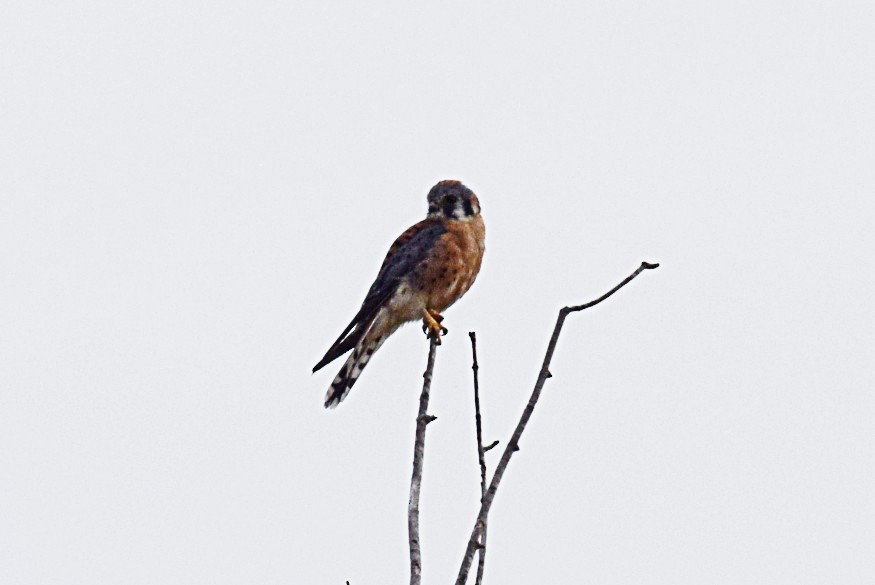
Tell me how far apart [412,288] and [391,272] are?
16 centimetres

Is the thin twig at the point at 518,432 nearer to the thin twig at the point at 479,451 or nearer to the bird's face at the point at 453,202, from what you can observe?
the thin twig at the point at 479,451

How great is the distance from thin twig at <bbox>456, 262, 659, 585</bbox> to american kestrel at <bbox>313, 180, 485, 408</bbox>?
3.20m

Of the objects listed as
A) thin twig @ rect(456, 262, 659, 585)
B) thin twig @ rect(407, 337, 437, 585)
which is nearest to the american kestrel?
thin twig @ rect(407, 337, 437, 585)

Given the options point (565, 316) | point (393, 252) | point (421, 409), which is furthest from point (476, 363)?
point (393, 252)

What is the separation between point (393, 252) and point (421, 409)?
11.0ft

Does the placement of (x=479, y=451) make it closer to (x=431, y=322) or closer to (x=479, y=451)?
(x=479, y=451)

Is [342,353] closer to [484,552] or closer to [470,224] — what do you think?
[470,224]

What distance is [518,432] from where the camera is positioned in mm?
2529

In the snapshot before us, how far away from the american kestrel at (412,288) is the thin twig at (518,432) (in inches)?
126

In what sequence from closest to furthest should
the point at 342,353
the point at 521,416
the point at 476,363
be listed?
the point at 521,416 → the point at 476,363 → the point at 342,353

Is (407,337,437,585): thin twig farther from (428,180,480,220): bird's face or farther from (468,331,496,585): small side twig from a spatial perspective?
(428,180,480,220): bird's face

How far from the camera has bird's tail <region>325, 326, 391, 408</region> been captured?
19.1 feet

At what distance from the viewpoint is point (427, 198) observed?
21.7 ft

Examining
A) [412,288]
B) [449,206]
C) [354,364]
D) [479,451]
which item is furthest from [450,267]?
[479,451]
